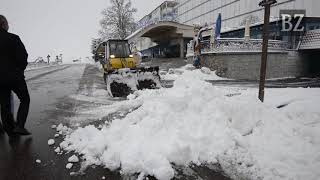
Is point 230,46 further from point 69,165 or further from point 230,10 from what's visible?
point 230,10

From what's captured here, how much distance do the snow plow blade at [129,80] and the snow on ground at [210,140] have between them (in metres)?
5.33

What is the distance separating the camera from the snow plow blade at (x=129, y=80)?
435 inches

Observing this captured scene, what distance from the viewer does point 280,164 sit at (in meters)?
3.93

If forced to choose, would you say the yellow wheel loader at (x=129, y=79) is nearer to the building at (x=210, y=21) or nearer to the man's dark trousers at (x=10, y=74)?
the man's dark trousers at (x=10, y=74)

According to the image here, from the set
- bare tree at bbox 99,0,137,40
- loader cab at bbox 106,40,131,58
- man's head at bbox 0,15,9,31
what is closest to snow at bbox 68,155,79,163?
man's head at bbox 0,15,9,31

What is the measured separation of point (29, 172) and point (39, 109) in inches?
187

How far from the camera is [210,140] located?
4539mm

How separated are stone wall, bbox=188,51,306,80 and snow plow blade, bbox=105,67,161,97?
1110cm

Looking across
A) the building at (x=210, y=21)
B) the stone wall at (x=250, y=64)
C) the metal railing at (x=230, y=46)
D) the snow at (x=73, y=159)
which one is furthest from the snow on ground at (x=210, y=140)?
the building at (x=210, y=21)

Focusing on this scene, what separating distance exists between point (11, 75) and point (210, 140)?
369 centimetres

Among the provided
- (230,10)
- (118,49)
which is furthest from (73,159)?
(230,10)

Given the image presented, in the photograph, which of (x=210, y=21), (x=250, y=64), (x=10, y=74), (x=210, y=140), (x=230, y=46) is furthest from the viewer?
(x=210, y=21)

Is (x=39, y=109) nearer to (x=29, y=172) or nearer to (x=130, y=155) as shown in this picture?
(x=29, y=172)

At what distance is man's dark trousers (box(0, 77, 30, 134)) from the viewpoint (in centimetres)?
504
